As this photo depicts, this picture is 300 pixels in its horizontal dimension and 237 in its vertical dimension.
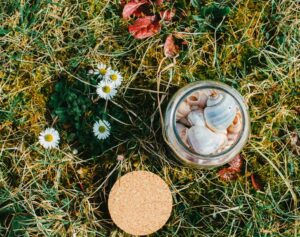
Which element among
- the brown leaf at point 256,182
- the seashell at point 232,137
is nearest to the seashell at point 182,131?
the seashell at point 232,137

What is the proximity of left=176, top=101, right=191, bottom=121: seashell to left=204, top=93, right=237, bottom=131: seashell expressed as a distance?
0.05 metres

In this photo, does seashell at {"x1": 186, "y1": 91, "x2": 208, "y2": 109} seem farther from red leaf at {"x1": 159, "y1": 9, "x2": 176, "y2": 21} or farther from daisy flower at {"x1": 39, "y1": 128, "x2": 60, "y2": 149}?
daisy flower at {"x1": 39, "y1": 128, "x2": 60, "y2": 149}

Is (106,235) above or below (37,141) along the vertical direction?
below

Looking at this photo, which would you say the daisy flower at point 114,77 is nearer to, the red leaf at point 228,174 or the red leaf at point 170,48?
the red leaf at point 170,48

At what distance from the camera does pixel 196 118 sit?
1.26 meters

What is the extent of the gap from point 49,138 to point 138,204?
0.32m

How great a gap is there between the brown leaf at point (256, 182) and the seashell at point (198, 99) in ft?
1.11

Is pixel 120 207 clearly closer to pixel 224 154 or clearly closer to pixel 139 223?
pixel 139 223

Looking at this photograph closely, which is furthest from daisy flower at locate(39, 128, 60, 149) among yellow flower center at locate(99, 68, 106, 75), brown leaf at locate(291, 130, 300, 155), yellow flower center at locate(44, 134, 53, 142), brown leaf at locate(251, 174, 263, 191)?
brown leaf at locate(291, 130, 300, 155)

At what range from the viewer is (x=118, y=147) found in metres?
1.49

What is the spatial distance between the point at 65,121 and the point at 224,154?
499 millimetres

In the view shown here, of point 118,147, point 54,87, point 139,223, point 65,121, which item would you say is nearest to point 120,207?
point 139,223

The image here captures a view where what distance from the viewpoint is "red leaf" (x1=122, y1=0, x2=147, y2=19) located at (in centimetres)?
152

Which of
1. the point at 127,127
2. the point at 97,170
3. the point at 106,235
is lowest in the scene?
the point at 106,235
